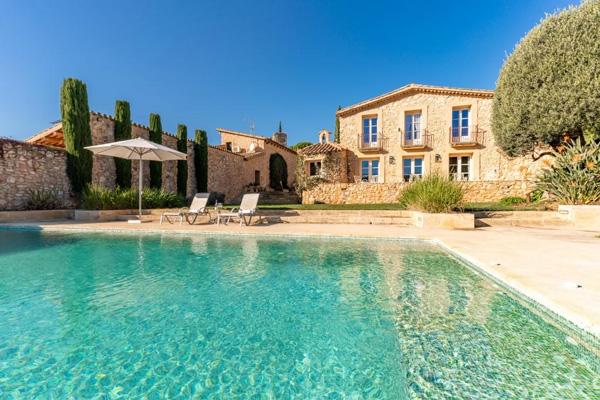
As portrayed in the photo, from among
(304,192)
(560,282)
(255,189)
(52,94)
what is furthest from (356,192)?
(52,94)

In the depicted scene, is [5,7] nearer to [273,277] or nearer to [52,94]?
[52,94]

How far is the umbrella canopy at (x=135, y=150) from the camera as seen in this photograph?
33.0 ft

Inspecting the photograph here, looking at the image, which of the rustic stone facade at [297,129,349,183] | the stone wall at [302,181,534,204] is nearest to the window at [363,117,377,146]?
the rustic stone facade at [297,129,349,183]

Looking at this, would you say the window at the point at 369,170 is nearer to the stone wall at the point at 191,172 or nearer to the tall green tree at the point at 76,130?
the stone wall at the point at 191,172

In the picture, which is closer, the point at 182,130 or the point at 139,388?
the point at 139,388

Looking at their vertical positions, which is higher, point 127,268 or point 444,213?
point 444,213

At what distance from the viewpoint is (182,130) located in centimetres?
1786

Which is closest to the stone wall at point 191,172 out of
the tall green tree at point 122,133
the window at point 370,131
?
the tall green tree at point 122,133

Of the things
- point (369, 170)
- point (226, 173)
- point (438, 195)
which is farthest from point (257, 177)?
point (438, 195)

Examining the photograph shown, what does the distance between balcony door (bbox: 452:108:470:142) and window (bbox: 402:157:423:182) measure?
2.52 m

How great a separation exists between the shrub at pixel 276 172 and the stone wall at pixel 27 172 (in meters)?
15.5

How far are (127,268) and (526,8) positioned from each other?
21.2 metres

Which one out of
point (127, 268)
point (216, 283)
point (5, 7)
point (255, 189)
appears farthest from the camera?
point (255, 189)

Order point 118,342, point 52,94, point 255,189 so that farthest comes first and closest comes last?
point 255,189, point 52,94, point 118,342
